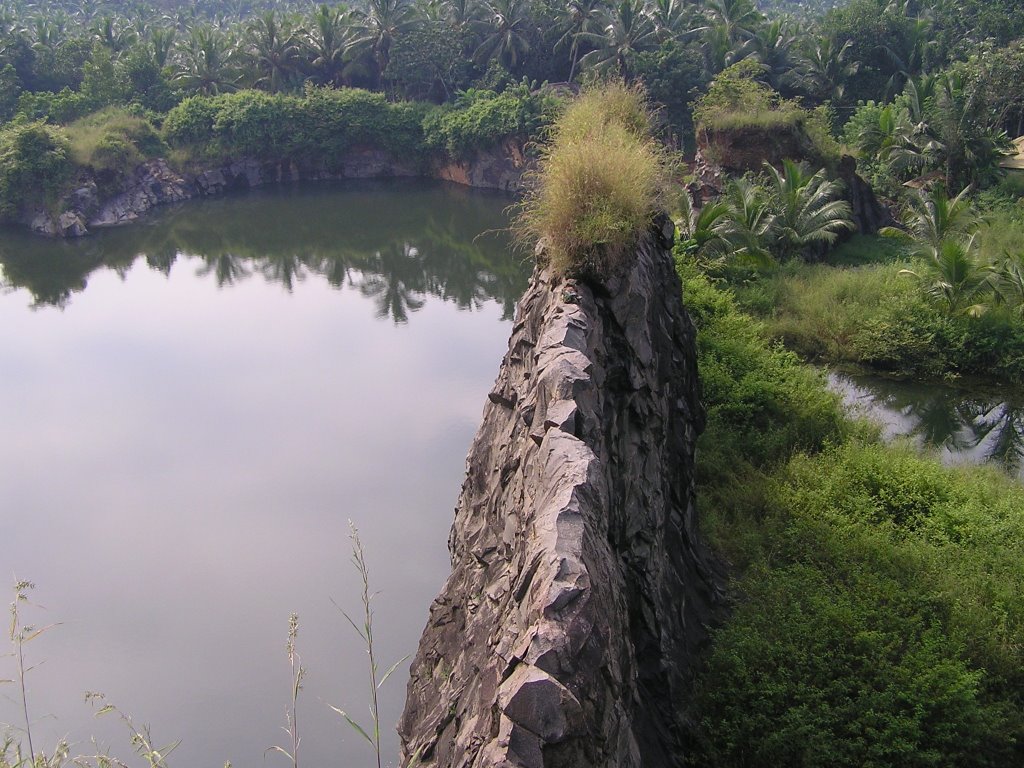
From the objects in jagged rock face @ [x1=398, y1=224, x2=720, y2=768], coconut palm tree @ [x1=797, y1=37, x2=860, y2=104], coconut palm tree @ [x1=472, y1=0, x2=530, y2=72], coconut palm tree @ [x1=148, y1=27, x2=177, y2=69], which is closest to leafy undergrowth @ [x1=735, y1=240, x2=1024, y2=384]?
jagged rock face @ [x1=398, y1=224, x2=720, y2=768]

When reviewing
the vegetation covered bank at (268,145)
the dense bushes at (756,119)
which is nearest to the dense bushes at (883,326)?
the dense bushes at (756,119)

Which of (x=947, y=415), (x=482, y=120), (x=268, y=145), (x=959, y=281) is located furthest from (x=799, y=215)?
(x=268, y=145)

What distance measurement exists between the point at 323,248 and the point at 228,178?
845 cm

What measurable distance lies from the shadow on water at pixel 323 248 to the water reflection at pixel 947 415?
6.63 m

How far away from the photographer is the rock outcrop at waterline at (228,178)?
23734mm

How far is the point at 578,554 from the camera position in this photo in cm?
328

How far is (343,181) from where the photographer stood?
29.5 metres

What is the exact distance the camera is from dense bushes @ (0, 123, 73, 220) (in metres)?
22.9

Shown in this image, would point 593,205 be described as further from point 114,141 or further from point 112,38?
point 112,38

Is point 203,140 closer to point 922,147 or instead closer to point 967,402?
point 922,147

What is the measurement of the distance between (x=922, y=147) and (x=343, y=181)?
57.9 ft

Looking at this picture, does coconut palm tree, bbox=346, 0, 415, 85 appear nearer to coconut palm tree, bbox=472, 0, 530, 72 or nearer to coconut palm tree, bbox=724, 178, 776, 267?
coconut palm tree, bbox=472, 0, 530, 72

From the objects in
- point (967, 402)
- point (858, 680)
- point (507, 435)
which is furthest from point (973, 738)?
point (967, 402)

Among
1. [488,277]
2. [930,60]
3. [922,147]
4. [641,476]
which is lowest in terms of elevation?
[488,277]
